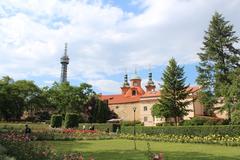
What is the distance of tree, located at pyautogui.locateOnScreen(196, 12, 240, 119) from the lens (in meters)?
39.7

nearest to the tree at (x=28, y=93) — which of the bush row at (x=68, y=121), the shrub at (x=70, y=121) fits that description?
the bush row at (x=68, y=121)

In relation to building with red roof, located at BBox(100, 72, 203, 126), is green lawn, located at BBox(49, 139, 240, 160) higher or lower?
lower

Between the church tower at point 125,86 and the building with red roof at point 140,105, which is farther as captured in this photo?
the church tower at point 125,86

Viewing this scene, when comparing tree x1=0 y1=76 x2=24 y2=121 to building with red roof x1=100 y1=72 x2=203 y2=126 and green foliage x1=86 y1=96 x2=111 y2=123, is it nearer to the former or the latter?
green foliage x1=86 y1=96 x2=111 y2=123

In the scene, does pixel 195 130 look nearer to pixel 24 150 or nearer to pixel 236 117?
pixel 236 117

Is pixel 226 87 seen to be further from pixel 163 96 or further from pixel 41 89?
pixel 41 89

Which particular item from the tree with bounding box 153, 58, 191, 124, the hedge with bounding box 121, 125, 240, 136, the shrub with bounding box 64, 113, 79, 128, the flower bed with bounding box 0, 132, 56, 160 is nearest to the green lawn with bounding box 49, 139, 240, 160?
the flower bed with bounding box 0, 132, 56, 160

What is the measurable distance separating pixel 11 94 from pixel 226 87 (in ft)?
138

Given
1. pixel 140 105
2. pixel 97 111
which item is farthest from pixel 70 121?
pixel 140 105

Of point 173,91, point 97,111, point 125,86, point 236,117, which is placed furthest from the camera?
point 125,86

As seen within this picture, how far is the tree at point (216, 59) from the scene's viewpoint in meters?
39.7

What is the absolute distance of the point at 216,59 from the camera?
41.1 meters

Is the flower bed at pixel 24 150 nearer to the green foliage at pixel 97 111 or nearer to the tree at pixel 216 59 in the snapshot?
the tree at pixel 216 59

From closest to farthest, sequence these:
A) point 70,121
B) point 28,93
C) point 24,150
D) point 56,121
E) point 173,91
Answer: point 24,150 < point 70,121 < point 56,121 < point 173,91 < point 28,93
